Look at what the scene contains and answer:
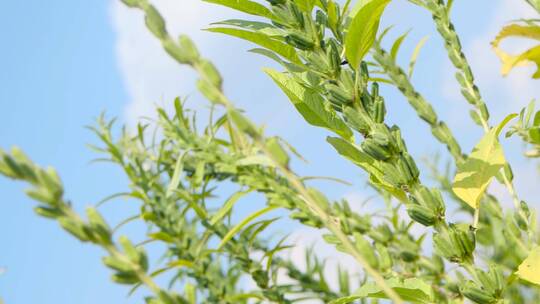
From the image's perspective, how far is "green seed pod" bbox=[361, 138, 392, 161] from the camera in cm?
62

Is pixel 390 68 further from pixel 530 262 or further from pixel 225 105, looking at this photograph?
pixel 225 105

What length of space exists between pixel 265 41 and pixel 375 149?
192 millimetres

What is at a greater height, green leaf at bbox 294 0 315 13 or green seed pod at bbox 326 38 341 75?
green leaf at bbox 294 0 315 13

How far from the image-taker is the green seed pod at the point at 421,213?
61cm

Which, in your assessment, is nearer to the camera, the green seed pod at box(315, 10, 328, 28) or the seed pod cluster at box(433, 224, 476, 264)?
the seed pod cluster at box(433, 224, 476, 264)

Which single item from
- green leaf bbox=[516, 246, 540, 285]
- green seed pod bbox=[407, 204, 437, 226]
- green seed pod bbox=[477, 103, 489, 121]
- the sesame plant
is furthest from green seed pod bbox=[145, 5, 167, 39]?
green seed pod bbox=[477, 103, 489, 121]

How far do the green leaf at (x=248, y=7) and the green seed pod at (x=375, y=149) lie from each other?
0.20 metres

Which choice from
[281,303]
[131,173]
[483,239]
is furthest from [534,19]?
[131,173]

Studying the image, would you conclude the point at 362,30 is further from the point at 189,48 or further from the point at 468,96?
the point at 468,96

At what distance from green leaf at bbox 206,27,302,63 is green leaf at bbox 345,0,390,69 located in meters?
0.08

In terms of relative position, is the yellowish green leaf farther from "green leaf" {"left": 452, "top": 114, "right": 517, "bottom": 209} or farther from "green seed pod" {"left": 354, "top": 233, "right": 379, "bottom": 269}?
"green seed pod" {"left": 354, "top": 233, "right": 379, "bottom": 269}

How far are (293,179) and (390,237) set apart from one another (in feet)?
2.91

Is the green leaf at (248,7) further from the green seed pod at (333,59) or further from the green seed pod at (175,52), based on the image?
the green seed pod at (175,52)

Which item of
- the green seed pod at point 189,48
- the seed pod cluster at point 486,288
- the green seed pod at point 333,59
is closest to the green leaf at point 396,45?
the green seed pod at point 333,59
